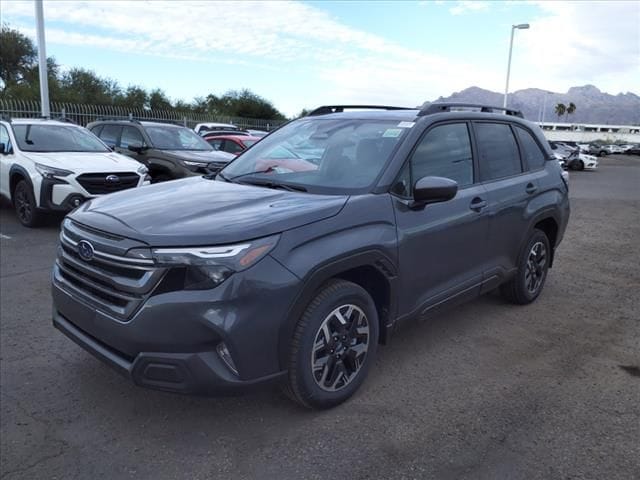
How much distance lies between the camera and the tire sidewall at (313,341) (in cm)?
286

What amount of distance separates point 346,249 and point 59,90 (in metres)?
32.7

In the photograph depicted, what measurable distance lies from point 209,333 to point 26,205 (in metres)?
6.92

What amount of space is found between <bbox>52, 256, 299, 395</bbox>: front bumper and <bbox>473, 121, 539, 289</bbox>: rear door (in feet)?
7.29

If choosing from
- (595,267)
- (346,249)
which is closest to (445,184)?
(346,249)

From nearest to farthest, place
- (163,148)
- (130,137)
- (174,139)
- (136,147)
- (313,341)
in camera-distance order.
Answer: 1. (313,341)
2. (163,148)
3. (136,147)
4. (174,139)
5. (130,137)

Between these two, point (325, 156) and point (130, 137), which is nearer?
point (325, 156)

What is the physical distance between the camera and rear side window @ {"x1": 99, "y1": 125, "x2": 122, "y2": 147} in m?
11.1

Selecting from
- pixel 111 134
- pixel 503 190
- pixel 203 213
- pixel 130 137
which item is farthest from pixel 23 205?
pixel 503 190

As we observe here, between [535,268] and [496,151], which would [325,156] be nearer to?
[496,151]

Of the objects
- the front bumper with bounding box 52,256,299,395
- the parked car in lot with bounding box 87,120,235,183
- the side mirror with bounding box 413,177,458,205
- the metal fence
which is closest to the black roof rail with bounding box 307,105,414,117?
the side mirror with bounding box 413,177,458,205

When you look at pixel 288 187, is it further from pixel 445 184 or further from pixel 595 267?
pixel 595 267

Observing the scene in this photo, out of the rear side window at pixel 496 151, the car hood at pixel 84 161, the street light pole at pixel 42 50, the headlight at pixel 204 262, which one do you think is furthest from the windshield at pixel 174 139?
the headlight at pixel 204 262

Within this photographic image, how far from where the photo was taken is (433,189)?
332cm

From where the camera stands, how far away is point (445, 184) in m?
3.33
